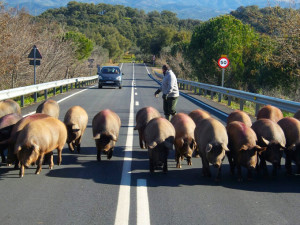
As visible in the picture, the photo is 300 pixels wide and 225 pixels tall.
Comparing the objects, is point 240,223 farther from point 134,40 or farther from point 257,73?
point 134,40

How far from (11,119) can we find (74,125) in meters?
1.39

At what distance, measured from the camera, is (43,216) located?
17.7 ft

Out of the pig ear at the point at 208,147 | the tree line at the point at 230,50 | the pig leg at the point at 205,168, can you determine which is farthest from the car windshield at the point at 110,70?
the pig ear at the point at 208,147

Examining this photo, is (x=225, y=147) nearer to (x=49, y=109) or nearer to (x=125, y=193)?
(x=125, y=193)

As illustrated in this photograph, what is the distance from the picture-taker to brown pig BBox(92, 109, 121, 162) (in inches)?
327

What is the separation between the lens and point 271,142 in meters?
7.45

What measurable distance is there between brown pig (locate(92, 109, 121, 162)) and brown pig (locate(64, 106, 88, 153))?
21.9 inches

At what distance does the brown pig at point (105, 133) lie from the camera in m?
8.30

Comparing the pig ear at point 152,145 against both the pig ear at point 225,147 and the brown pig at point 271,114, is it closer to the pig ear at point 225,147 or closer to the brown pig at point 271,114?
the pig ear at point 225,147

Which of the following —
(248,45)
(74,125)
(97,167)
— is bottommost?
(97,167)

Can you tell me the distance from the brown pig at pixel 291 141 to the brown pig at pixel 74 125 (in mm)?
4257

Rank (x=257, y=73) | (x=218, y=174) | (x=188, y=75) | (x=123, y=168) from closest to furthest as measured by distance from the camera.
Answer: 1. (x=218, y=174)
2. (x=123, y=168)
3. (x=257, y=73)
4. (x=188, y=75)

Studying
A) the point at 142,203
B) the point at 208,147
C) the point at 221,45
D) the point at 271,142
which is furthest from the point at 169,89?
the point at 221,45

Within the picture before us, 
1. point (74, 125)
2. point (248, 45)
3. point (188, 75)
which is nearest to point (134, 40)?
point (188, 75)
